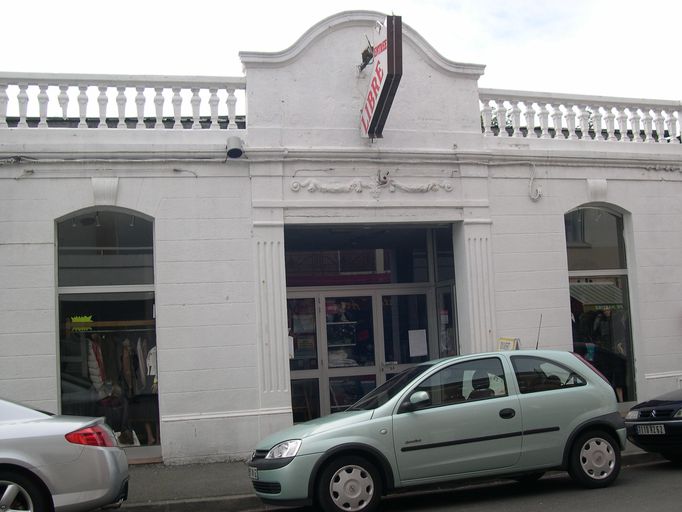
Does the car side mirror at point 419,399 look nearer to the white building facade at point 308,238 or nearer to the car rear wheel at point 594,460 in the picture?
the car rear wheel at point 594,460

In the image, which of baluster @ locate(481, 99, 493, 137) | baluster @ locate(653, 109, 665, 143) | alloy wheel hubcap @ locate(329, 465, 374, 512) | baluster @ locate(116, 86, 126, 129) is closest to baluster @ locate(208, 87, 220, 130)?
baluster @ locate(116, 86, 126, 129)

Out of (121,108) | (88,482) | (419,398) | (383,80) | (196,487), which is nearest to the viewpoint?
(88,482)

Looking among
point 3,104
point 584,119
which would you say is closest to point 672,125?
point 584,119

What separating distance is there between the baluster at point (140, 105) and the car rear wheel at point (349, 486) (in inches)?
243

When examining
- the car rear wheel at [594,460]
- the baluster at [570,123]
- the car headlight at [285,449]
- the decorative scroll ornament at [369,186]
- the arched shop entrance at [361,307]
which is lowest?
the car rear wheel at [594,460]

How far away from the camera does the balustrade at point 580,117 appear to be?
42.8 ft

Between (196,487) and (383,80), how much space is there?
5.92 meters

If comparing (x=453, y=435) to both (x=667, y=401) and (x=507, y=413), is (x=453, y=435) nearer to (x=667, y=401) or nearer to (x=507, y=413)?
(x=507, y=413)

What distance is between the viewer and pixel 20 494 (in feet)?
22.2

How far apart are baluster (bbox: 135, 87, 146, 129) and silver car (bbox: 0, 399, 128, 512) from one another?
5.38 meters

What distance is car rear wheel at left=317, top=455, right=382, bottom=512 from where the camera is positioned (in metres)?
7.61

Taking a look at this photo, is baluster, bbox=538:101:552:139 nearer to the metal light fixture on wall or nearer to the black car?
the black car

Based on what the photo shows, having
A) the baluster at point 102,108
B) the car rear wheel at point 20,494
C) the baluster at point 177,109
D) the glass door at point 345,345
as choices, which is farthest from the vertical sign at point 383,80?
the car rear wheel at point 20,494

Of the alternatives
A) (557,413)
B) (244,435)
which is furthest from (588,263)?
(244,435)
